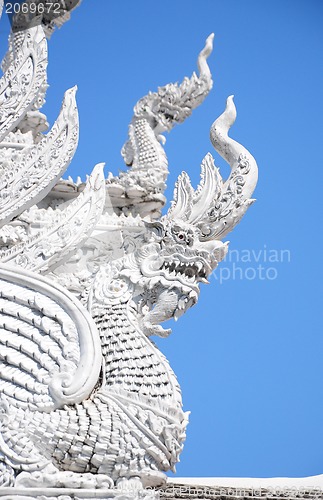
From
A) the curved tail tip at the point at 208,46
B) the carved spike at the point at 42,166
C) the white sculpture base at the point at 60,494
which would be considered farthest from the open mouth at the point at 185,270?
the curved tail tip at the point at 208,46

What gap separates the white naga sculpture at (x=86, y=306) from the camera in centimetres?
486

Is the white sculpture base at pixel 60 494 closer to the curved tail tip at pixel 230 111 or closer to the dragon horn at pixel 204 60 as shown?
the curved tail tip at pixel 230 111

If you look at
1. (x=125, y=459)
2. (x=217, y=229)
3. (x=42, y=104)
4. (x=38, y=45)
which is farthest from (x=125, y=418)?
(x=42, y=104)

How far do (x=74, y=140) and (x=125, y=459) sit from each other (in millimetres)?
2139

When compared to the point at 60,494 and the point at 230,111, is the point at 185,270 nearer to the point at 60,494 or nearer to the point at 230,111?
the point at 230,111

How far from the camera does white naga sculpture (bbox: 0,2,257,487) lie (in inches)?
191

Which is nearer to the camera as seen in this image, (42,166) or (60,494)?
(60,494)

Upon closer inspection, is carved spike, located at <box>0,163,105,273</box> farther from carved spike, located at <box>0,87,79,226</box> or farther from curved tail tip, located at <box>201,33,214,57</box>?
curved tail tip, located at <box>201,33,214,57</box>

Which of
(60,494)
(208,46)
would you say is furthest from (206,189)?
(208,46)

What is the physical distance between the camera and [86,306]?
222 inches

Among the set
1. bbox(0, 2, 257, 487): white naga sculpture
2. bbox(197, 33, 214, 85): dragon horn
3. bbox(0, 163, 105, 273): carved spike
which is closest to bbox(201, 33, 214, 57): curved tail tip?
bbox(197, 33, 214, 85): dragon horn

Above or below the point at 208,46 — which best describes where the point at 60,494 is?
below

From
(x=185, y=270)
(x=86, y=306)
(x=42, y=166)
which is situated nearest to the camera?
(x=86, y=306)

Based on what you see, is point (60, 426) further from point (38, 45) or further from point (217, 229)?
point (38, 45)
